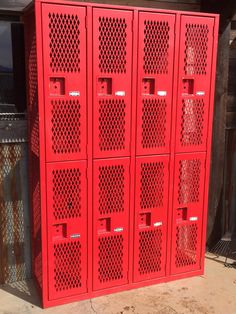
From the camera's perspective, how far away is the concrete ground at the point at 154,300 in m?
3.48

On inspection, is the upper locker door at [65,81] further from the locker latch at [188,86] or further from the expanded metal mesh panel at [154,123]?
the locker latch at [188,86]

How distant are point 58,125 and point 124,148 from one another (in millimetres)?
624

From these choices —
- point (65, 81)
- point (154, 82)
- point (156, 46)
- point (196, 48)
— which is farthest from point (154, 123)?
point (65, 81)

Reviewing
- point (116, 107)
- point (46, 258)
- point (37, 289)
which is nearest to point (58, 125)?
point (116, 107)

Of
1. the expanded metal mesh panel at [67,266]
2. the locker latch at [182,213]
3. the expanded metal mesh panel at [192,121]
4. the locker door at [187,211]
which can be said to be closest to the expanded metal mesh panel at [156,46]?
the expanded metal mesh panel at [192,121]

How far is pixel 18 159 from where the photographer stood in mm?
3771

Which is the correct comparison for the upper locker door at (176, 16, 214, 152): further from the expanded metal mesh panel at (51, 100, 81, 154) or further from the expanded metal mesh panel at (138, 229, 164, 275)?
the expanded metal mesh panel at (51, 100, 81, 154)

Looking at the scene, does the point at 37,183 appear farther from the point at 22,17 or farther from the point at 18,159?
the point at 22,17

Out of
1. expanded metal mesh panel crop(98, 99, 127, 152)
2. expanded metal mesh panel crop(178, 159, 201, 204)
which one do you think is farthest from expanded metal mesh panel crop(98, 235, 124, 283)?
expanded metal mesh panel crop(98, 99, 127, 152)

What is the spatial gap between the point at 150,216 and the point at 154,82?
4.06 ft

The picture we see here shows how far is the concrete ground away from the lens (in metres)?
3.48

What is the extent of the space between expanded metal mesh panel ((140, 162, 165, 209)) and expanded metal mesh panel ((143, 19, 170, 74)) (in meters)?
0.86

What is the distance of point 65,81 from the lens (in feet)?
10.4

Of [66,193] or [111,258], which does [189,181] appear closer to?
[111,258]
